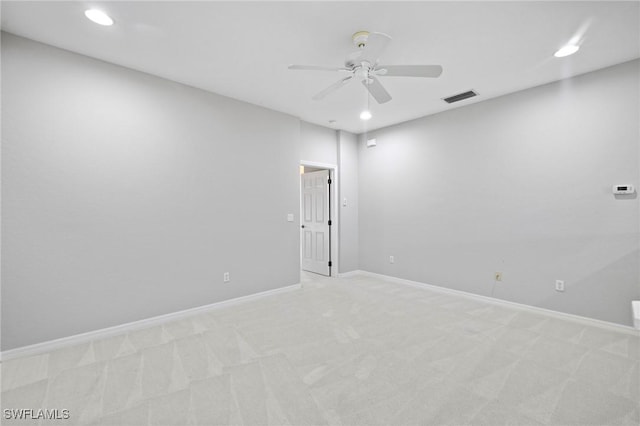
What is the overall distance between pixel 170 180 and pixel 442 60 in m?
3.27

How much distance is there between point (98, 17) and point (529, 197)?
481cm

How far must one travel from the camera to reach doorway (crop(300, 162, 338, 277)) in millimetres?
5441

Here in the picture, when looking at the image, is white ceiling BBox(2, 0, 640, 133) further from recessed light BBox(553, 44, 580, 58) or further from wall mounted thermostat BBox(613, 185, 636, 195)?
wall mounted thermostat BBox(613, 185, 636, 195)

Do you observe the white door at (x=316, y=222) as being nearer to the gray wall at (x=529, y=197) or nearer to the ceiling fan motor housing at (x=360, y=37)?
the gray wall at (x=529, y=197)

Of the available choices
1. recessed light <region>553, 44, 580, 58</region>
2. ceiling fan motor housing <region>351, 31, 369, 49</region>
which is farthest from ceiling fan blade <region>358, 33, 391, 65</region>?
recessed light <region>553, 44, 580, 58</region>

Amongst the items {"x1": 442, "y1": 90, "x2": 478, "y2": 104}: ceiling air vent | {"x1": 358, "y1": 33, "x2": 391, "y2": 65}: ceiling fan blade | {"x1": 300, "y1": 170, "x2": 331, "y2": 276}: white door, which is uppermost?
{"x1": 442, "y1": 90, "x2": 478, "y2": 104}: ceiling air vent

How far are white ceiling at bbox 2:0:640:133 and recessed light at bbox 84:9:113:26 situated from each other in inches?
1.9

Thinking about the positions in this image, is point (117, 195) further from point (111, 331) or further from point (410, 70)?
point (410, 70)

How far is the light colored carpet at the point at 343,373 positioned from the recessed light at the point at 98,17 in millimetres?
2801

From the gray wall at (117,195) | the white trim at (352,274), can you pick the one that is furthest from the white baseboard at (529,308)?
the gray wall at (117,195)

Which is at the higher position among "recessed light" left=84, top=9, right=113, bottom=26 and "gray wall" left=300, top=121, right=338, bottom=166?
"recessed light" left=84, top=9, right=113, bottom=26

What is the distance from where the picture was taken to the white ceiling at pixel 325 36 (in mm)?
2154

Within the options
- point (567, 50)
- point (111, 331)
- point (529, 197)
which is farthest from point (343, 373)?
point (567, 50)

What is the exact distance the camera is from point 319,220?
5.65 meters
